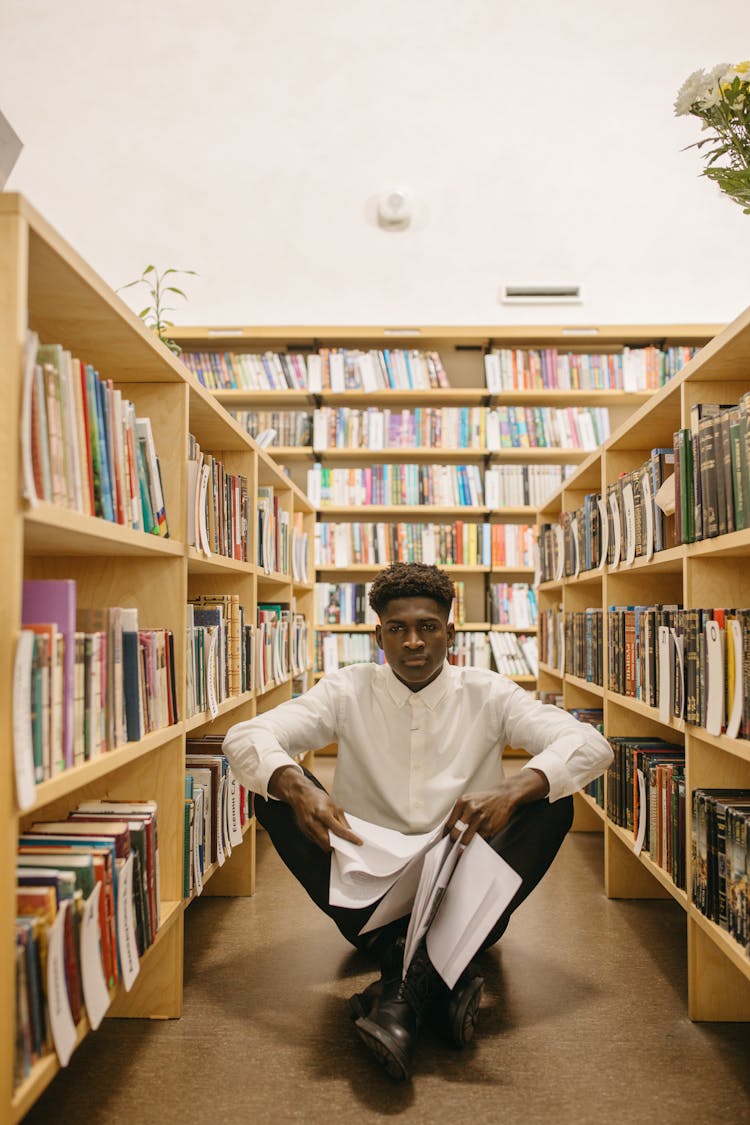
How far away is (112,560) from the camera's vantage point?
1.66 meters

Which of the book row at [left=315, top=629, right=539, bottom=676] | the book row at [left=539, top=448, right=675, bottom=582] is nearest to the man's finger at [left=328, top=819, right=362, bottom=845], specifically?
the book row at [left=539, top=448, right=675, bottom=582]

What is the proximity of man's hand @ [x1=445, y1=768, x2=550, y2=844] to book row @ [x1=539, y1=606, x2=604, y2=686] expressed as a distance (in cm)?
111

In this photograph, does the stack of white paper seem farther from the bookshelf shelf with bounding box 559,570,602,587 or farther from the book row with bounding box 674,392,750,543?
the bookshelf shelf with bounding box 559,570,602,587

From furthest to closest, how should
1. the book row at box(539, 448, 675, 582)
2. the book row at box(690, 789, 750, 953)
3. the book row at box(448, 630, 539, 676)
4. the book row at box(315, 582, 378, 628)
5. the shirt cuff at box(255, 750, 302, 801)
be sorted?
1. the book row at box(315, 582, 378, 628)
2. the book row at box(448, 630, 539, 676)
3. the book row at box(539, 448, 675, 582)
4. the shirt cuff at box(255, 750, 302, 801)
5. the book row at box(690, 789, 750, 953)

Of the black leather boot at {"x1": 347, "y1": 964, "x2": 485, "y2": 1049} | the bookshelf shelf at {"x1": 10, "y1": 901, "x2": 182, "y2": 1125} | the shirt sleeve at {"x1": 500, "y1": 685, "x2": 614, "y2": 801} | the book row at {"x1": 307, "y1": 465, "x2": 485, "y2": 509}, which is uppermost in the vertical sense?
the book row at {"x1": 307, "y1": 465, "x2": 485, "y2": 509}

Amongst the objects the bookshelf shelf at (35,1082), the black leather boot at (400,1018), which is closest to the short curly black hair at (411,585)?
the black leather boot at (400,1018)

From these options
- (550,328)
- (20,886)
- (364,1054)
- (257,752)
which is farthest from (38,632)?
(550,328)

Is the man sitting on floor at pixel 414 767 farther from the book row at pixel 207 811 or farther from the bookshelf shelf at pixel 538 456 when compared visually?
the bookshelf shelf at pixel 538 456

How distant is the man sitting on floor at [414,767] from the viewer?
1.51 metres

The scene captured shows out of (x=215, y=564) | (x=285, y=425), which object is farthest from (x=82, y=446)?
(x=285, y=425)

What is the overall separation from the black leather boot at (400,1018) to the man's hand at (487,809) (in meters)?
0.23

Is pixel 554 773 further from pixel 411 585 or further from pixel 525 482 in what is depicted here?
pixel 525 482

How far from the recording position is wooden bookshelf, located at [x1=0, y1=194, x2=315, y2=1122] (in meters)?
0.94

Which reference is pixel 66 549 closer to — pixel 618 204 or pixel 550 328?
pixel 550 328
